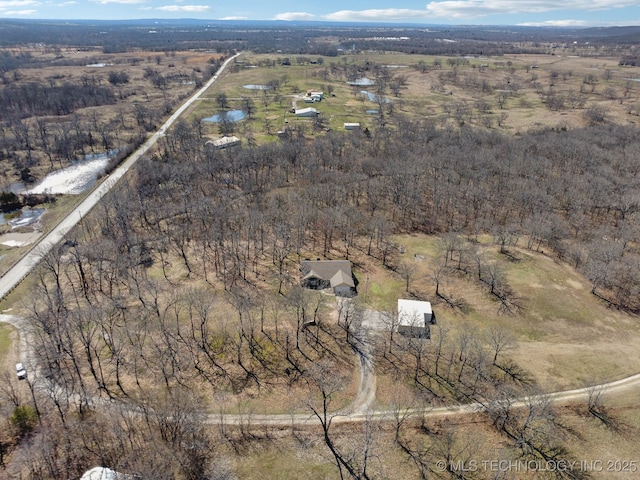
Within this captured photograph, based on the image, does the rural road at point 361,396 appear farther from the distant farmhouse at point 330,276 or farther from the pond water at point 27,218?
the pond water at point 27,218

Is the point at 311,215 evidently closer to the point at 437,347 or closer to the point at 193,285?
the point at 193,285

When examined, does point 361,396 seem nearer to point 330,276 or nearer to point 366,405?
point 366,405

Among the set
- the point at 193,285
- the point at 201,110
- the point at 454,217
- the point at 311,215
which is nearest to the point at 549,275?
the point at 454,217

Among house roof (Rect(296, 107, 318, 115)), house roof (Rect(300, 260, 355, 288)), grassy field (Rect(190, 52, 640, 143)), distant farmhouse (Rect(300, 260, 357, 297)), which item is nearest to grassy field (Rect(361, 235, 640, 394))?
distant farmhouse (Rect(300, 260, 357, 297))

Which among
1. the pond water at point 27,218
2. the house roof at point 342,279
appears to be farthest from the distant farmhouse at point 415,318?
the pond water at point 27,218

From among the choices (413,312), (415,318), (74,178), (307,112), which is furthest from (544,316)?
(307,112)

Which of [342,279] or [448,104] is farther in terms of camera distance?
[448,104]

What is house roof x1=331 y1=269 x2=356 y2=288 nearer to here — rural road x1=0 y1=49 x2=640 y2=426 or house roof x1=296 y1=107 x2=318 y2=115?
rural road x1=0 y1=49 x2=640 y2=426
